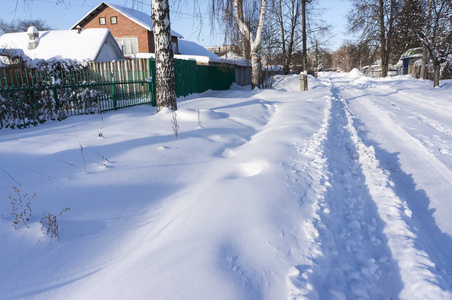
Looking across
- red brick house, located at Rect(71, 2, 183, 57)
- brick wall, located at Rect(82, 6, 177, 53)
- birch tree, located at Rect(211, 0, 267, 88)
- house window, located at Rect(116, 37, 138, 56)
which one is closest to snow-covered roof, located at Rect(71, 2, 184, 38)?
red brick house, located at Rect(71, 2, 183, 57)

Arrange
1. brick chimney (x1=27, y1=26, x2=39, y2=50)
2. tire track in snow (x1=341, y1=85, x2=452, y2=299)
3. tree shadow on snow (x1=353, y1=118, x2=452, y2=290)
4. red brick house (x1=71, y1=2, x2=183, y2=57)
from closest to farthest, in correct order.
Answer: tire track in snow (x1=341, y1=85, x2=452, y2=299)
tree shadow on snow (x1=353, y1=118, x2=452, y2=290)
brick chimney (x1=27, y1=26, x2=39, y2=50)
red brick house (x1=71, y1=2, x2=183, y2=57)

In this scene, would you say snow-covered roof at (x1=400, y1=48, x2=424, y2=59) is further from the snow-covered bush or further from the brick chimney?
the brick chimney

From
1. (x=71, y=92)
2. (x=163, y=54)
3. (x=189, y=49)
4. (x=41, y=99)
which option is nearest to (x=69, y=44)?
(x=71, y=92)

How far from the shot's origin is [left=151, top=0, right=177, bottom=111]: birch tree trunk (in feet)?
24.6

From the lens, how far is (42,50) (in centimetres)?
2042

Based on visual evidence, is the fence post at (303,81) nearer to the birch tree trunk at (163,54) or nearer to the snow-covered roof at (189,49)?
the birch tree trunk at (163,54)

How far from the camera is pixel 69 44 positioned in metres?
19.9

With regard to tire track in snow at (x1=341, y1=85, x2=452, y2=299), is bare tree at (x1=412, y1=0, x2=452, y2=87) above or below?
above

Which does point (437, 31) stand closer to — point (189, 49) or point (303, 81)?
point (303, 81)

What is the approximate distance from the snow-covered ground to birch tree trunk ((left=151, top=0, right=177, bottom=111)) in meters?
2.17

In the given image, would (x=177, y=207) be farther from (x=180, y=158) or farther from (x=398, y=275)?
(x=398, y=275)

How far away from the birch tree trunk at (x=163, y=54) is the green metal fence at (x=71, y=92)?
209cm

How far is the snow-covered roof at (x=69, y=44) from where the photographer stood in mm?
18922

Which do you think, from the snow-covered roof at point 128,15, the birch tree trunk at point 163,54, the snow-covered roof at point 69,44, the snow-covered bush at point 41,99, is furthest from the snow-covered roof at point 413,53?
the snow-covered bush at point 41,99
